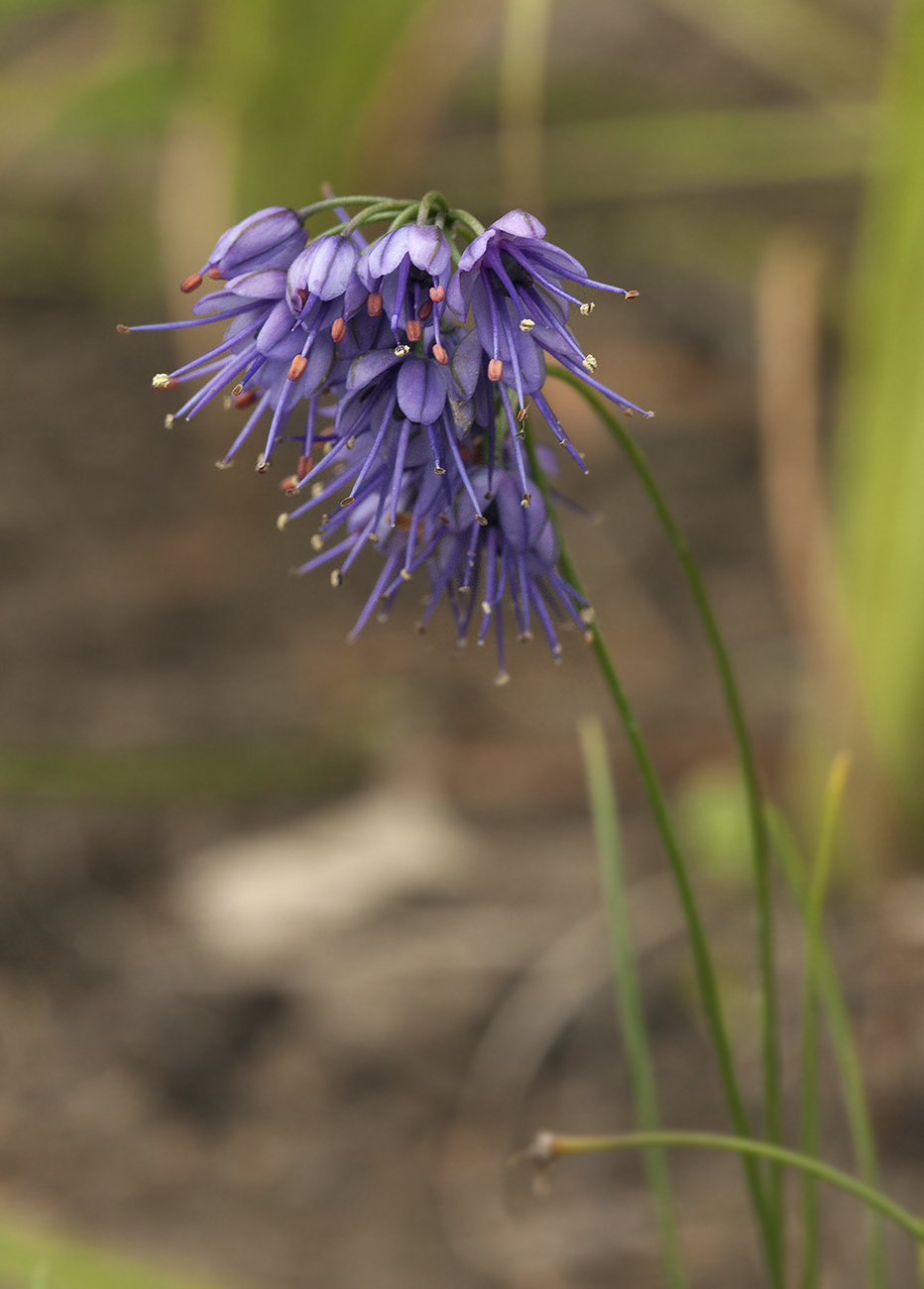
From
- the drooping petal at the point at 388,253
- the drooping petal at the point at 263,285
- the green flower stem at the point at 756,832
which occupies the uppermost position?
the drooping petal at the point at 263,285

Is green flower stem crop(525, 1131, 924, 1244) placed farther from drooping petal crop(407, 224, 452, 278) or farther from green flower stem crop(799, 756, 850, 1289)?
drooping petal crop(407, 224, 452, 278)

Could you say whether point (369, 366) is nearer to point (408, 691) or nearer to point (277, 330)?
point (277, 330)

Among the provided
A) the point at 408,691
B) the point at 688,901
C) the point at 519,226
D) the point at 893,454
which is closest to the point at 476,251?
the point at 519,226

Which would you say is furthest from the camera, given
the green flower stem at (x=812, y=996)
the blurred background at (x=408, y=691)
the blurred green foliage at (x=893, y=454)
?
the blurred green foliage at (x=893, y=454)

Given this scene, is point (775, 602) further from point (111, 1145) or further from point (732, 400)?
point (111, 1145)

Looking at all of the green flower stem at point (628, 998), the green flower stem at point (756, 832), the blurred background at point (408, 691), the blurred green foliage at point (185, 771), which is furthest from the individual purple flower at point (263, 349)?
the blurred green foliage at point (185, 771)

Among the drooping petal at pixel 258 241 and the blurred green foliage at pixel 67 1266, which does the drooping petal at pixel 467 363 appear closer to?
the drooping petal at pixel 258 241

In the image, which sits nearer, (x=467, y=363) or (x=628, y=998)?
(x=467, y=363)

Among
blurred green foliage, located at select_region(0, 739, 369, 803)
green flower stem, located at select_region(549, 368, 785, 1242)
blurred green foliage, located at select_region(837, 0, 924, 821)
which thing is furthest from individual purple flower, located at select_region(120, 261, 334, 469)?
blurred green foliage, located at select_region(0, 739, 369, 803)
